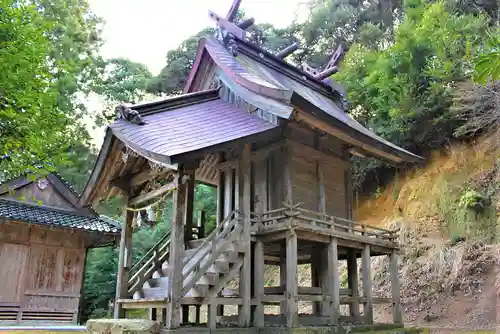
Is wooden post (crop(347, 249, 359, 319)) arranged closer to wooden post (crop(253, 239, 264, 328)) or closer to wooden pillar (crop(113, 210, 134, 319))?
→ wooden post (crop(253, 239, 264, 328))

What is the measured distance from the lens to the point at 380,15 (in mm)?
30062

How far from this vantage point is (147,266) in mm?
10117

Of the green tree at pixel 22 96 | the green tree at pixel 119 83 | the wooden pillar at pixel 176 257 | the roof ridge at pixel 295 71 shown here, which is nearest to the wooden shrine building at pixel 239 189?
Result: the wooden pillar at pixel 176 257

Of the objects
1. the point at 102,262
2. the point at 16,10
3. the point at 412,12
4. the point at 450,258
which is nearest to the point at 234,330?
the point at 16,10

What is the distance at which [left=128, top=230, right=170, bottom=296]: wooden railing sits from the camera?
9750mm

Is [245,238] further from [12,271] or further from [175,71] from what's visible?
[175,71]

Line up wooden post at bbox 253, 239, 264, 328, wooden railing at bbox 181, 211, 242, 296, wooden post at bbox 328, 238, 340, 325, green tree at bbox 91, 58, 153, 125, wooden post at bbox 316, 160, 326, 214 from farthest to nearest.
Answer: green tree at bbox 91, 58, 153, 125
wooden post at bbox 316, 160, 326, 214
wooden post at bbox 328, 238, 340, 325
wooden post at bbox 253, 239, 264, 328
wooden railing at bbox 181, 211, 242, 296

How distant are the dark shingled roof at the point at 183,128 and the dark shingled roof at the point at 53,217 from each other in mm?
6235

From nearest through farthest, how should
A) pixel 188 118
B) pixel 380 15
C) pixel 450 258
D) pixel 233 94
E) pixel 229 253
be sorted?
pixel 229 253 → pixel 188 118 → pixel 233 94 → pixel 450 258 → pixel 380 15

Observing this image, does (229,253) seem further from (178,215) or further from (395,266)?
(395,266)

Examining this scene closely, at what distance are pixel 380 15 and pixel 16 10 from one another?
87.9 feet

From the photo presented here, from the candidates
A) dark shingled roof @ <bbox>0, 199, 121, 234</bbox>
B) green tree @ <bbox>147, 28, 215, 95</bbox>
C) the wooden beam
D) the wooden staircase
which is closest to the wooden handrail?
the wooden staircase

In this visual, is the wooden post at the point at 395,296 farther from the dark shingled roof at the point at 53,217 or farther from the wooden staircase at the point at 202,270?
the dark shingled roof at the point at 53,217

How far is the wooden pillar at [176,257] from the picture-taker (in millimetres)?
7680
